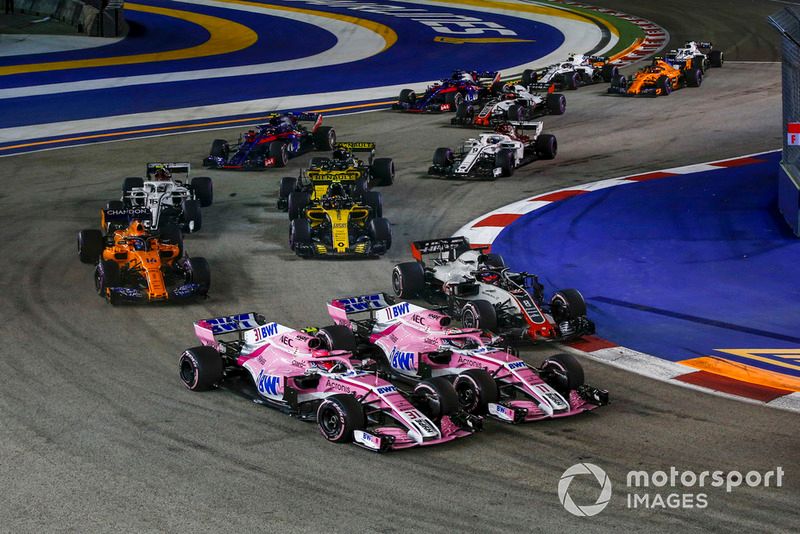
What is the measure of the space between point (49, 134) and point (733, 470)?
25.6m

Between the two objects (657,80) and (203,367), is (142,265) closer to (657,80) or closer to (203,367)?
(203,367)

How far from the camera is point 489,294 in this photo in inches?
669

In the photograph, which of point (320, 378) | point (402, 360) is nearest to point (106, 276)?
point (402, 360)

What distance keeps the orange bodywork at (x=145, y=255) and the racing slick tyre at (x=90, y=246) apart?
494 millimetres

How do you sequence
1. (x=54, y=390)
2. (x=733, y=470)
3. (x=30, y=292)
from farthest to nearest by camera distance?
1. (x=30, y=292)
2. (x=54, y=390)
3. (x=733, y=470)

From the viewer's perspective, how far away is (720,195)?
25047 mm

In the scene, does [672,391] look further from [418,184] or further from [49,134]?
[49,134]

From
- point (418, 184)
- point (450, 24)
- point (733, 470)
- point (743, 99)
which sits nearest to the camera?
point (733, 470)

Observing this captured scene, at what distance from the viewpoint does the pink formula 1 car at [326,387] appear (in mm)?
12516

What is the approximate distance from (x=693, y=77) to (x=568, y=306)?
23.6 m

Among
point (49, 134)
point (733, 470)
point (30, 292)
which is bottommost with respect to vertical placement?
point (49, 134)

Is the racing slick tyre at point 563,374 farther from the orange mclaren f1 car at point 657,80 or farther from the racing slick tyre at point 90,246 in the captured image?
the orange mclaren f1 car at point 657,80

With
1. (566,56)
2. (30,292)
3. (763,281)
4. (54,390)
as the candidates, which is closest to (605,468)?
(54,390)

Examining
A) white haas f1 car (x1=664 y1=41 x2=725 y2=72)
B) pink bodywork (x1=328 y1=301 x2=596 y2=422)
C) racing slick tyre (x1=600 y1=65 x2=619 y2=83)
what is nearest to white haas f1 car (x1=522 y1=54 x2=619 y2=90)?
racing slick tyre (x1=600 y1=65 x2=619 y2=83)
